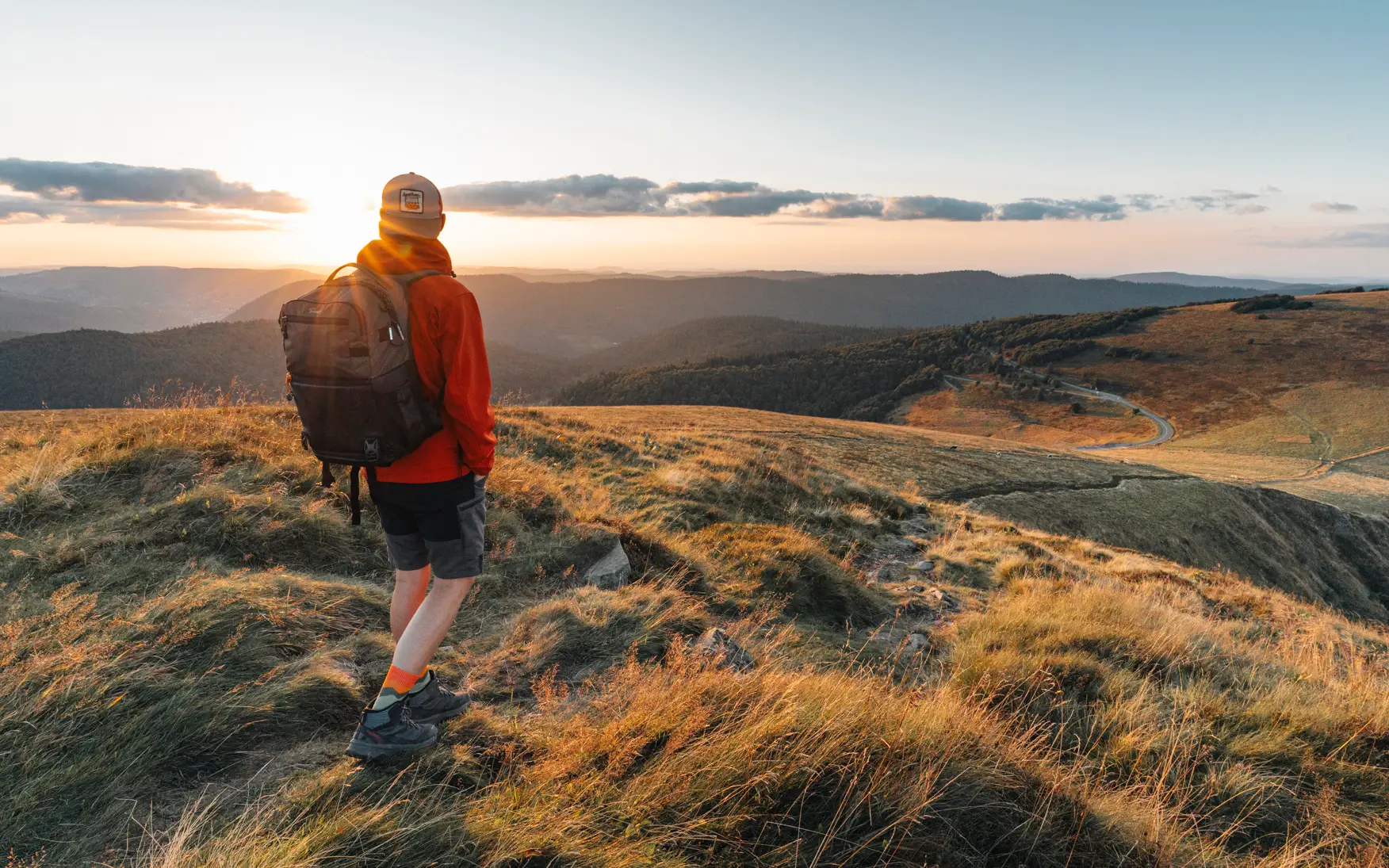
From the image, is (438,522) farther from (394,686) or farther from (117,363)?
(117,363)

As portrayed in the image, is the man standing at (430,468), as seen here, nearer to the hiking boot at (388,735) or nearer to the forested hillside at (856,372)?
the hiking boot at (388,735)

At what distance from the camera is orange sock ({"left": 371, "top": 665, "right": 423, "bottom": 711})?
301cm

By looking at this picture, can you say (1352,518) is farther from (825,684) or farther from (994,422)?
(994,422)

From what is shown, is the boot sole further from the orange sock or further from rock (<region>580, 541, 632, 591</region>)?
rock (<region>580, 541, 632, 591</region>)

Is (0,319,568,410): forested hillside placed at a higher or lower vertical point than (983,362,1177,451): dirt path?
lower

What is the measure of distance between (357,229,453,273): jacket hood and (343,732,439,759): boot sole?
2.30 m

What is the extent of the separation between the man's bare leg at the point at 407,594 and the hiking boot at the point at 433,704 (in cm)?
35

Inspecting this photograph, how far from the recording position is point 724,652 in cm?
420

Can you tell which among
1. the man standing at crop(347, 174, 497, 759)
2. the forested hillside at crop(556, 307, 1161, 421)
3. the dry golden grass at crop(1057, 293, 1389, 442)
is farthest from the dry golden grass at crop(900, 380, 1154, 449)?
the man standing at crop(347, 174, 497, 759)

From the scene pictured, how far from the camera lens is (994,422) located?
8744 centimetres

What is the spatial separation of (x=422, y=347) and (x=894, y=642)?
17.8 feet

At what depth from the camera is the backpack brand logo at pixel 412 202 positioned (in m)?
3.07

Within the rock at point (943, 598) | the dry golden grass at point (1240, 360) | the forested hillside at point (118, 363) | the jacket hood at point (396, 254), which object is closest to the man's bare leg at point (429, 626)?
the jacket hood at point (396, 254)

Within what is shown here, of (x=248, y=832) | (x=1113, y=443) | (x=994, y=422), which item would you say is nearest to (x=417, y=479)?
(x=248, y=832)
